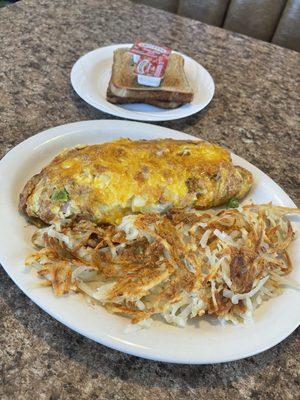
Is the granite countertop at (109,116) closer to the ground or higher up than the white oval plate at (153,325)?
closer to the ground

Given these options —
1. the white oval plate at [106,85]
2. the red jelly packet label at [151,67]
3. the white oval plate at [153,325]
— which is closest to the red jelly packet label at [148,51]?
the red jelly packet label at [151,67]

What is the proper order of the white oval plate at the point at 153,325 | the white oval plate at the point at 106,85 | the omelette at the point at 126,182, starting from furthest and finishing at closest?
the white oval plate at the point at 106,85
the omelette at the point at 126,182
the white oval plate at the point at 153,325

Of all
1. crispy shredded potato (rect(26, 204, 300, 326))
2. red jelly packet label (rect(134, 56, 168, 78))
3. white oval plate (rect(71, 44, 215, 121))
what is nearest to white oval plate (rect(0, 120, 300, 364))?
crispy shredded potato (rect(26, 204, 300, 326))

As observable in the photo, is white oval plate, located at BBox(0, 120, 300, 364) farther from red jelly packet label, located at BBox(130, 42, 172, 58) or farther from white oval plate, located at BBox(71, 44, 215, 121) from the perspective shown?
red jelly packet label, located at BBox(130, 42, 172, 58)

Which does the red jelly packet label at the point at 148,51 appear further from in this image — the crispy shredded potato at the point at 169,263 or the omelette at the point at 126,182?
the crispy shredded potato at the point at 169,263

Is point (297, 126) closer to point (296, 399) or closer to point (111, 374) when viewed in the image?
point (296, 399)

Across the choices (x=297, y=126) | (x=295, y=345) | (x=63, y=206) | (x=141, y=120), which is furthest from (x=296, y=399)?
(x=297, y=126)

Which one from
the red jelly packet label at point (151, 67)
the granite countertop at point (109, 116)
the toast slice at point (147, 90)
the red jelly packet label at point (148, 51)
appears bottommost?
the granite countertop at point (109, 116)
